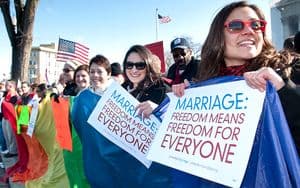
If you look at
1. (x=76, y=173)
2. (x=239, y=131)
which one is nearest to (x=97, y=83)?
(x=76, y=173)

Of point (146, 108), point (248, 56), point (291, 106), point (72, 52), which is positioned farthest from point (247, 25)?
point (72, 52)

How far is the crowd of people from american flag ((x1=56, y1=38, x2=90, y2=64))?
2220mm

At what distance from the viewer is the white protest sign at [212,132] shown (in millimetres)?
1843

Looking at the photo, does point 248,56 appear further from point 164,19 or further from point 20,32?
point 164,19

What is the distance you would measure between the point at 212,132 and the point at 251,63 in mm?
371

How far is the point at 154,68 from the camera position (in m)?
3.51

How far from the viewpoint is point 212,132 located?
2.06 m

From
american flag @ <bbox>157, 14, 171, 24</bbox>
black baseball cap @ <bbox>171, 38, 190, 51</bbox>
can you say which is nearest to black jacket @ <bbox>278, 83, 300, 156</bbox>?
black baseball cap @ <bbox>171, 38, 190, 51</bbox>

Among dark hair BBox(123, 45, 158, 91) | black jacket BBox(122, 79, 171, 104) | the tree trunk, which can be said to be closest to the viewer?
black jacket BBox(122, 79, 171, 104)

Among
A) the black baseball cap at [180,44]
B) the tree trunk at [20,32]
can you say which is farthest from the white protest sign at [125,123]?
the tree trunk at [20,32]

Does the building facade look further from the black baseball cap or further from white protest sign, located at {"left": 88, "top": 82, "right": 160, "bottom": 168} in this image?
white protest sign, located at {"left": 88, "top": 82, "right": 160, "bottom": 168}

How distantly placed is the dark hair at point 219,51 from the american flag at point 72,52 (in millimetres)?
7359

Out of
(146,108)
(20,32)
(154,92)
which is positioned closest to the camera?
(146,108)

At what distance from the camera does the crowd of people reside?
1.99 meters
